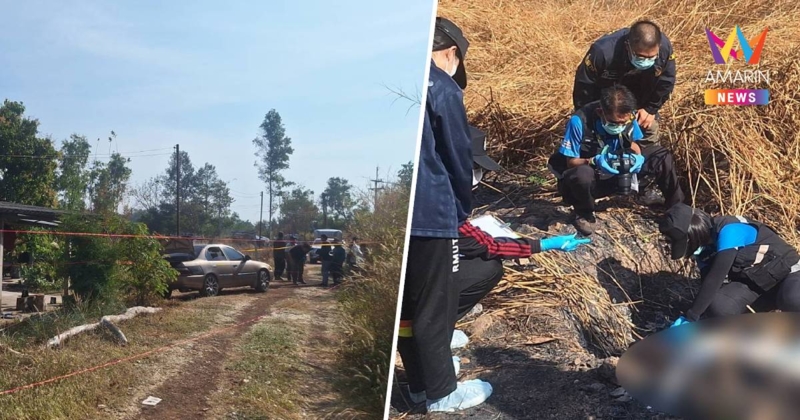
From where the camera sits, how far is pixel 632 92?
10.3 feet

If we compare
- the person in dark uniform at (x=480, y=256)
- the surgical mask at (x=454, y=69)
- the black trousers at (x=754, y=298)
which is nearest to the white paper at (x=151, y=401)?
the person in dark uniform at (x=480, y=256)

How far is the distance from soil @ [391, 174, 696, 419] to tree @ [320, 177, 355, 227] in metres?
0.66

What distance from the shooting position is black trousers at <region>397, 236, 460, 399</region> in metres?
1.54

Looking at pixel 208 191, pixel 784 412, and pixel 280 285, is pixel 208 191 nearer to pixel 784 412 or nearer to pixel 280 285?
pixel 280 285

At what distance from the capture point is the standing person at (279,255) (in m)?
1.59

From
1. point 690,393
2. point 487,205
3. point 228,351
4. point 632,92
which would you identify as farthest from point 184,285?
point 632,92

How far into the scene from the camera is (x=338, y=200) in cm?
151

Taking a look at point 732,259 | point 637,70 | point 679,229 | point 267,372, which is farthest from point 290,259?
point 637,70

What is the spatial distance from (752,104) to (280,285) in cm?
217

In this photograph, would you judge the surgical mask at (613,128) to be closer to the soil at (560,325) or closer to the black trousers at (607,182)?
the black trousers at (607,182)

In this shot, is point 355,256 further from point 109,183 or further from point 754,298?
point 754,298

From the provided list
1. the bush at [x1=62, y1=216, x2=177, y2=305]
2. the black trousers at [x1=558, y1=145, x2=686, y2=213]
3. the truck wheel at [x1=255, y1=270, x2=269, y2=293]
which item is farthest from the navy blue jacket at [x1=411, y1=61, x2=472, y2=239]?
the black trousers at [x1=558, y1=145, x2=686, y2=213]

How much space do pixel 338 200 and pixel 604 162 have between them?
1.78m

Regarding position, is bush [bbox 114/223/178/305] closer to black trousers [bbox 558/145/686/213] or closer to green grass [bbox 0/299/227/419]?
green grass [bbox 0/299/227/419]
